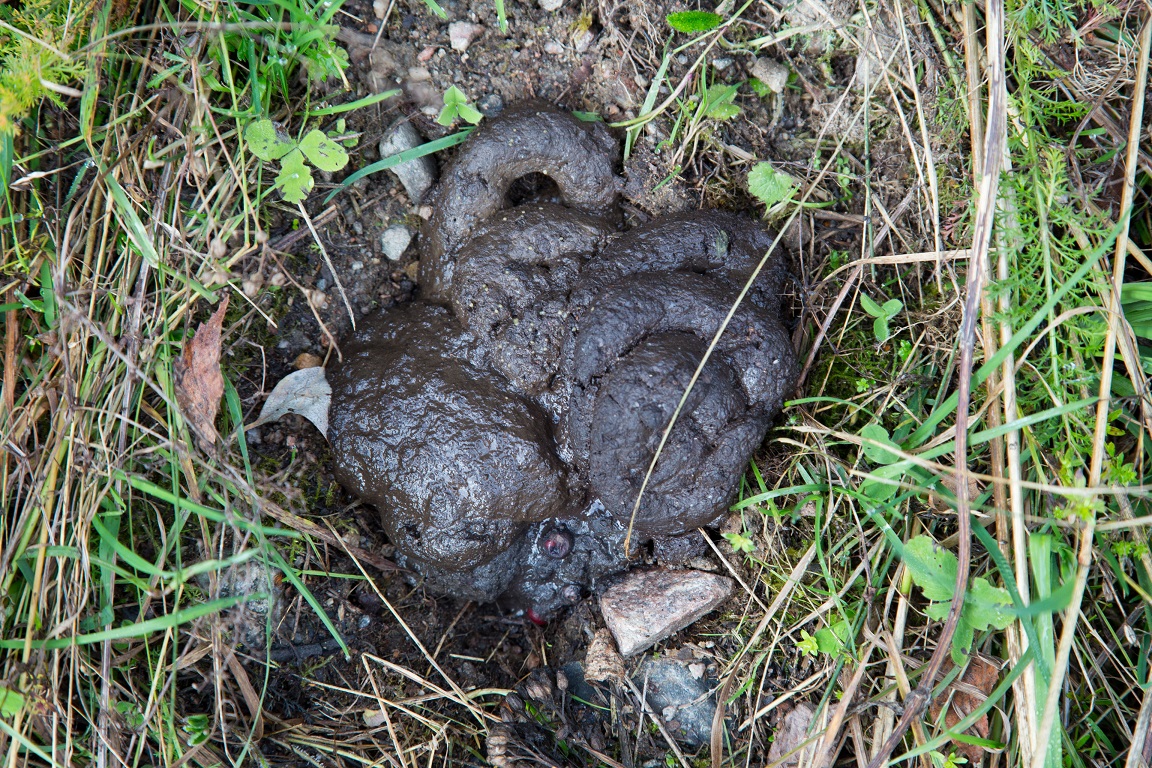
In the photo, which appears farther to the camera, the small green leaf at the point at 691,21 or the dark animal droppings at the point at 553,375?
the small green leaf at the point at 691,21

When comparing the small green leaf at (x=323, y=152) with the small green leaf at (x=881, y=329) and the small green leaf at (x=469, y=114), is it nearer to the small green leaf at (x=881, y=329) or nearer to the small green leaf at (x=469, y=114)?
the small green leaf at (x=469, y=114)

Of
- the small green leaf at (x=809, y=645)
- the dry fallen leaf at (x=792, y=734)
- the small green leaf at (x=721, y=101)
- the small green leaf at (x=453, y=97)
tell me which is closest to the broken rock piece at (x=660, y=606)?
the small green leaf at (x=809, y=645)

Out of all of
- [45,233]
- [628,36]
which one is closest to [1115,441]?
[628,36]

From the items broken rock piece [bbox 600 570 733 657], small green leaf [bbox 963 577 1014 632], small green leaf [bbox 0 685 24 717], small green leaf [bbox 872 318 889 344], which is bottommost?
small green leaf [bbox 0 685 24 717]

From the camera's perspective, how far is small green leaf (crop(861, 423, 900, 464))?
Answer: 2.83m

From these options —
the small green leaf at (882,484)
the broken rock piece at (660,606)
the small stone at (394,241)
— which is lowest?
the broken rock piece at (660,606)

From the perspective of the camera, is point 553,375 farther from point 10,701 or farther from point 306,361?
point 10,701

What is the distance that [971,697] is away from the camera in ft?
9.48

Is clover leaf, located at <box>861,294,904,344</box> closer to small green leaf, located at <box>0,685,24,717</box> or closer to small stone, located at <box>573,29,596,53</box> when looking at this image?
small stone, located at <box>573,29,596,53</box>

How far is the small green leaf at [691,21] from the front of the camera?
3070 millimetres

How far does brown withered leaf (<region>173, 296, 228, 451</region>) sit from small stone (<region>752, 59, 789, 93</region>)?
2.44 m

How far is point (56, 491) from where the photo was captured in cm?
283

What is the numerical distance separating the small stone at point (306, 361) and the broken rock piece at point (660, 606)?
1649 millimetres

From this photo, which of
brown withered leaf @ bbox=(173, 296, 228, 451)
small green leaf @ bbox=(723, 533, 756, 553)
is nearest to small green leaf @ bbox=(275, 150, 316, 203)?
brown withered leaf @ bbox=(173, 296, 228, 451)
